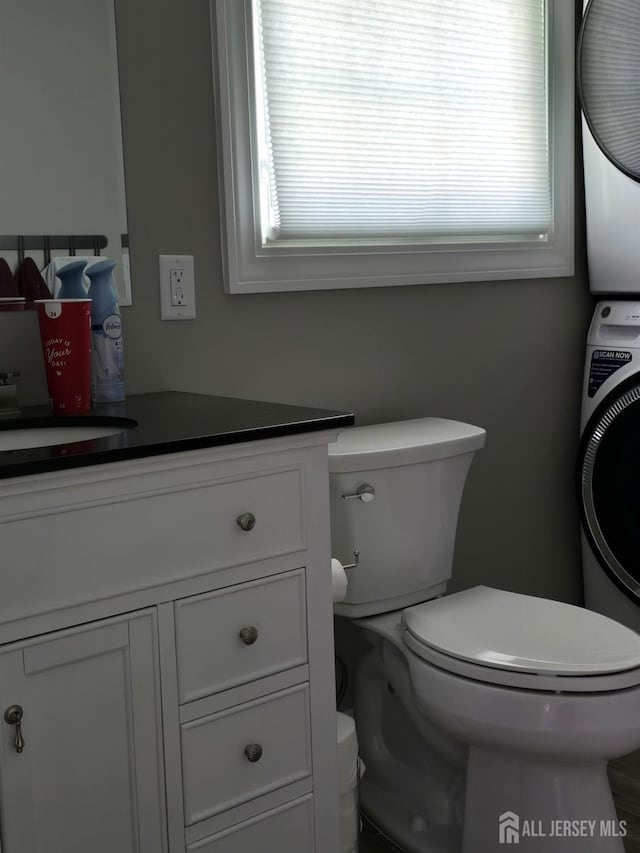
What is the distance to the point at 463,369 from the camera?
2.37m

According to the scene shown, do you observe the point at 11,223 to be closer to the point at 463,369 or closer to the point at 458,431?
the point at 458,431

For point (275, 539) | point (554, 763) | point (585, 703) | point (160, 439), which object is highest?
point (160, 439)

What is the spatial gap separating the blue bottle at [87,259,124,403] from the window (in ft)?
0.94

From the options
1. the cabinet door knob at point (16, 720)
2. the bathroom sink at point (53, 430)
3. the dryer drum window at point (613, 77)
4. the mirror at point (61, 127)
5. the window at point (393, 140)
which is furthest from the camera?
the dryer drum window at point (613, 77)

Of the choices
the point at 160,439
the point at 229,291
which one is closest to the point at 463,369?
the point at 229,291

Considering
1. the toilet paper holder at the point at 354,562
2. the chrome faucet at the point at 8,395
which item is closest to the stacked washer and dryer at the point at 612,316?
the toilet paper holder at the point at 354,562

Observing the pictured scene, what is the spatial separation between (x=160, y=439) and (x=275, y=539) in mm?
250

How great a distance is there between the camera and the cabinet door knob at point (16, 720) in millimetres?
1186

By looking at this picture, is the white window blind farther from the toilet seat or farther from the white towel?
the toilet seat

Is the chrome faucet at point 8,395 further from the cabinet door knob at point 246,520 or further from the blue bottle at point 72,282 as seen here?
the cabinet door knob at point 246,520

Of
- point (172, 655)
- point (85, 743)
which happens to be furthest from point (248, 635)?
point (85, 743)

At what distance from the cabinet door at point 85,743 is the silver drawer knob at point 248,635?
0.14 m

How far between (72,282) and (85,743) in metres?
0.82

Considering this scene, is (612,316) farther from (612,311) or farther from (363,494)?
(363,494)
